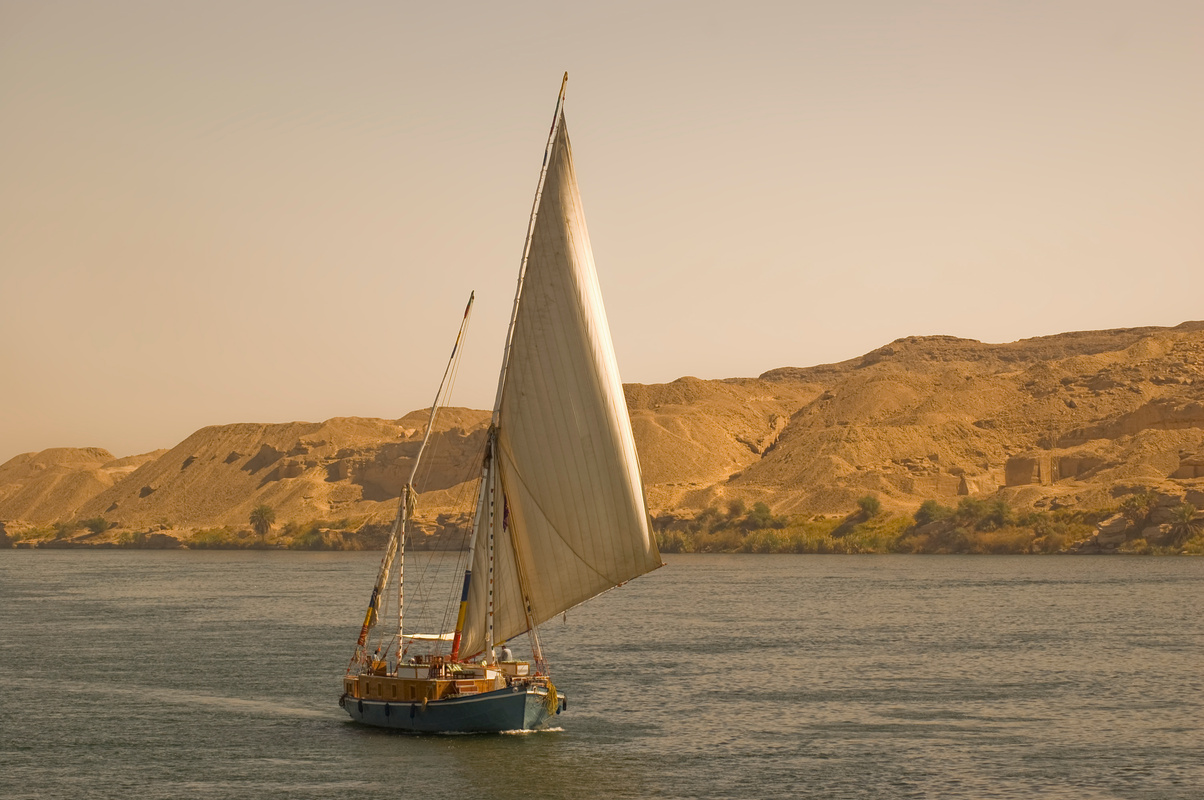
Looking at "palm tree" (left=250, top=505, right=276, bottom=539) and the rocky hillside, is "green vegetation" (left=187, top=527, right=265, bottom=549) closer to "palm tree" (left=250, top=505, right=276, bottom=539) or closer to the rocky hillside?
"palm tree" (left=250, top=505, right=276, bottom=539)

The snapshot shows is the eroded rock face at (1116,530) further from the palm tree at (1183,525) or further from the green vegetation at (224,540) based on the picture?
the green vegetation at (224,540)

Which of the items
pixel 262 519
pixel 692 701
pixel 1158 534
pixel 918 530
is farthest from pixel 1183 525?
pixel 262 519

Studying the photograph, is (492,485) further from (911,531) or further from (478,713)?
(911,531)

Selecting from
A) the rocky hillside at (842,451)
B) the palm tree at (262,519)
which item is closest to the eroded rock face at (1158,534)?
the rocky hillside at (842,451)

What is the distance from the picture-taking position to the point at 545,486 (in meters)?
31.6

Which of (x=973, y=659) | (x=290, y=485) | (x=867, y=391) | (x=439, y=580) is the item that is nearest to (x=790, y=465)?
(x=867, y=391)

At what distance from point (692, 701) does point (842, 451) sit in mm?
101275

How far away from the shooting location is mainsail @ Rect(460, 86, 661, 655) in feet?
102

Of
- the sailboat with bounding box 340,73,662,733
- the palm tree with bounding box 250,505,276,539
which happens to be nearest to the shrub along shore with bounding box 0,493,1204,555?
the palm tree with bounding box 250,505,276,539

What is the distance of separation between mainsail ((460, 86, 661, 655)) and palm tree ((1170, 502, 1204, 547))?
7530cm

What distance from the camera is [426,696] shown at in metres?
32.3

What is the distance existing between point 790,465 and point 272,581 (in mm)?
64748

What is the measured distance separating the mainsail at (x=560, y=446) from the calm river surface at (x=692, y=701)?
386 centimetres

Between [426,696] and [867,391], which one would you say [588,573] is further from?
[867,391]
